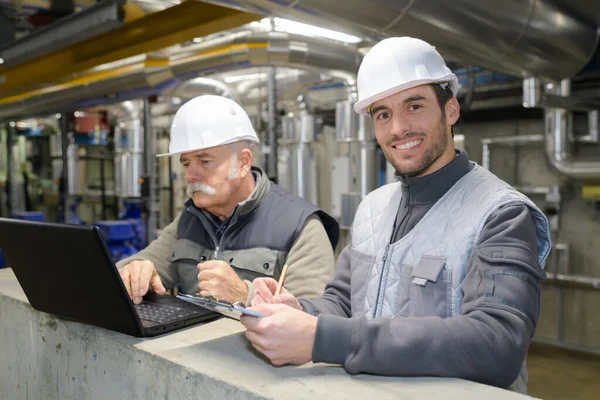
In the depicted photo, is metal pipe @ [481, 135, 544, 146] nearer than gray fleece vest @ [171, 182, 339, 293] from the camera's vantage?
No

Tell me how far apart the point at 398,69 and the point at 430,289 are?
0.44 meters

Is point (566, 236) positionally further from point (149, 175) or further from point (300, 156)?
point (149, 175)

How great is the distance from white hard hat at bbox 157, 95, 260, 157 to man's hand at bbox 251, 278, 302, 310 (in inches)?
26.4

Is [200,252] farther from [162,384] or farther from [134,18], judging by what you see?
[134,18]

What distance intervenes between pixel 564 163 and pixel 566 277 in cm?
101

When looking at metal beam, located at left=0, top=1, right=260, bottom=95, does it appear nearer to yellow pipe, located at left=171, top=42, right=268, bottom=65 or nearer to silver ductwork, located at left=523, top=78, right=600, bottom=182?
yellow pipe, located at left=171, top=42, right=268, bottom=65

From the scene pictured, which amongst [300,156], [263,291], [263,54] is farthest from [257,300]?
[300,156]

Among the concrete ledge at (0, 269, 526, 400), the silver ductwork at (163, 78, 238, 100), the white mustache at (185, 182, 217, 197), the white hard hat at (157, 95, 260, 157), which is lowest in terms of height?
the concrete ledge at (0, 269, 526, 400)

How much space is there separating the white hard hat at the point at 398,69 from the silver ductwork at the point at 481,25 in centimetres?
78

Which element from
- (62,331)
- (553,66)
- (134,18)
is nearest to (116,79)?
(134,18)

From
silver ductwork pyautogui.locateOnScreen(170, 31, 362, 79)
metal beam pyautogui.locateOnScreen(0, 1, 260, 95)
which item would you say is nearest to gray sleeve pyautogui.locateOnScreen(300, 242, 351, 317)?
metal beam pyautogui.locateOnScreen(0, 1, 260, 95)

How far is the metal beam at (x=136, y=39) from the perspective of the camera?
2.83 m

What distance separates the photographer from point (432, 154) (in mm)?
1099

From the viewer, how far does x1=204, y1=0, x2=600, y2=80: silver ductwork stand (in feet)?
6.17
